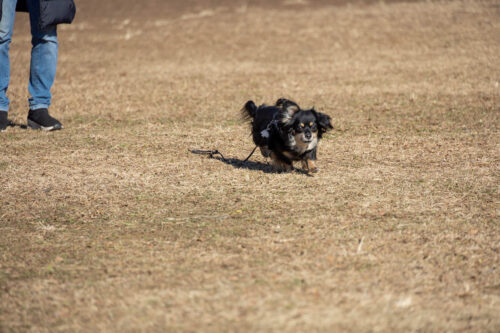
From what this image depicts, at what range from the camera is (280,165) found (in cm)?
582

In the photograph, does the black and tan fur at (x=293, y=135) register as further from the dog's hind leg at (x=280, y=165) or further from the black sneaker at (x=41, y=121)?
the black sneaker at (x=41, y=121)

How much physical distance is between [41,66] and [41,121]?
0.66m

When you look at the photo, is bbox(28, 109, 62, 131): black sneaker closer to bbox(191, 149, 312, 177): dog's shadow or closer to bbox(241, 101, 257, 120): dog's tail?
bbox(191, 149, 312, 177): dog's shadow

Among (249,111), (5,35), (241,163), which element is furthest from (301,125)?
(5,35)

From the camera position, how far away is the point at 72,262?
3.84 meters

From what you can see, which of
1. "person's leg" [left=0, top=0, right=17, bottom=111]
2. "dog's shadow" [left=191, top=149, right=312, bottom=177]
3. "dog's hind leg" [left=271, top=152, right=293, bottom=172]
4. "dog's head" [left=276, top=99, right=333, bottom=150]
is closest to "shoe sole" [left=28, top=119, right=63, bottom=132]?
"person's leg" [left=0, top=0, right=17, bottom=111]

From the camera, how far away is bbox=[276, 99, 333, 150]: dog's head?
5438 millimetres

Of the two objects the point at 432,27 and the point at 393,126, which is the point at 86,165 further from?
the point at 432,27

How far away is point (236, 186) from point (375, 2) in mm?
18553

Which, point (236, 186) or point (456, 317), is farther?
point (236, 186)

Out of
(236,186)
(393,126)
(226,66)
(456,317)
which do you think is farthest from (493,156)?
(226,66)

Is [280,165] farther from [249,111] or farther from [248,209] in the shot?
[248,209]

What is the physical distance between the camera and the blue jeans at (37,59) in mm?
7082

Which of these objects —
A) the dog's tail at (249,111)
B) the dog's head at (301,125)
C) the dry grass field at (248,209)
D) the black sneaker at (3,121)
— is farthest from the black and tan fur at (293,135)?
the black sneaker at (3,121)
